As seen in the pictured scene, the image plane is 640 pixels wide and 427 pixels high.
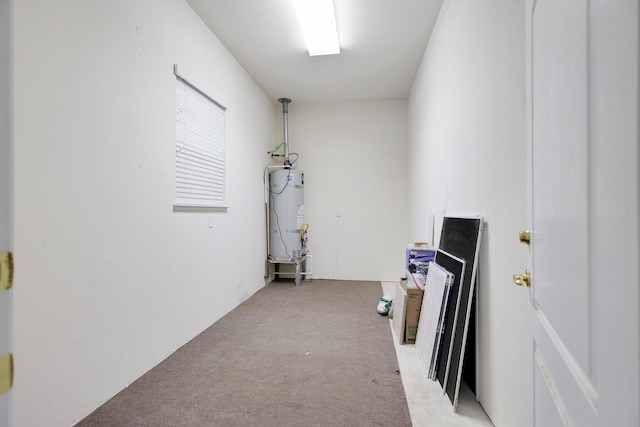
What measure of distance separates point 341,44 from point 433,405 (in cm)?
322

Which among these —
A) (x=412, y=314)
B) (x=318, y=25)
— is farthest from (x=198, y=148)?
(x=412, y=314)

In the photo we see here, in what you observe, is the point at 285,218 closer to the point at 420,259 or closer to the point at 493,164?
the point at 420,259

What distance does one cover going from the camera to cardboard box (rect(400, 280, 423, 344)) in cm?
238

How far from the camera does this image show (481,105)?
5.34 feet

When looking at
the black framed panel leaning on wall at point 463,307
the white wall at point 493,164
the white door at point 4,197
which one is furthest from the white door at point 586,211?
the white door at point 4,197

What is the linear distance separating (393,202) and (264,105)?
248 centimetres

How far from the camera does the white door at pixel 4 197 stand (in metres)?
0.62

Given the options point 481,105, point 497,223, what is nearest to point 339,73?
point 481,105

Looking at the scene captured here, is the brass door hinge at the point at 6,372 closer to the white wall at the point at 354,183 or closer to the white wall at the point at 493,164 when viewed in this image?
the white wall at the point at 493,164

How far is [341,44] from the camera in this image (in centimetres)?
Result: 307

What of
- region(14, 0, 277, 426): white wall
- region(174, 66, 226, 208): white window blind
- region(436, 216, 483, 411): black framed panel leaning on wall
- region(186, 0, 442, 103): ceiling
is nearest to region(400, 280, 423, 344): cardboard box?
region(436, 216, 483, 411): black framed panel leaning on wall

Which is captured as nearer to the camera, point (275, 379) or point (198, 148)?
point (275, 379)

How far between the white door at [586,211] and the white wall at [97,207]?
6.10 feet

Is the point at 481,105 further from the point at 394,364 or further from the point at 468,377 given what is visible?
the point at 394,364
